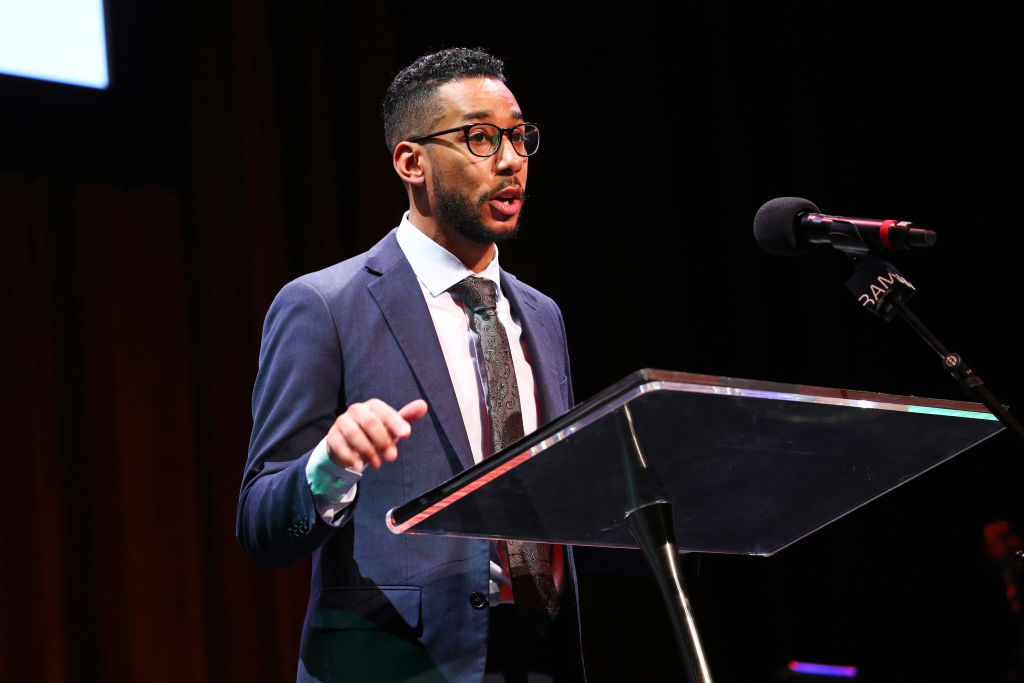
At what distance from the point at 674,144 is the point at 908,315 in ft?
10.8

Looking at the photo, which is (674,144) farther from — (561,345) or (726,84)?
(561,345)

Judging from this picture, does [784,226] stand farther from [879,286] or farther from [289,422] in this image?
[289,422]

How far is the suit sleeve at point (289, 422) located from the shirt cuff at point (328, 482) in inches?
0.7

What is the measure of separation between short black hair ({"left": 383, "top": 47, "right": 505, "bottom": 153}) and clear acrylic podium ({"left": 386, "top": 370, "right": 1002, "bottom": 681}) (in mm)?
1072

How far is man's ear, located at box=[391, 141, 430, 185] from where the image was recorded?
214cm

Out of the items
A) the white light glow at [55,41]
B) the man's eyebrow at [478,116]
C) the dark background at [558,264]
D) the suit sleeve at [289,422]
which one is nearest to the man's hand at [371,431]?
the suit sleeve at [289,422]

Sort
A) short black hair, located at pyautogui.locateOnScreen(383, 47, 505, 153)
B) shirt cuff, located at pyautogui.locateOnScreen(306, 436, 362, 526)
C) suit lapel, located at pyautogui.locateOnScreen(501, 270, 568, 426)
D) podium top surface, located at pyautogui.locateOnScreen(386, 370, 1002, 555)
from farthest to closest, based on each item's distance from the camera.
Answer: short black hair, located at pyautogui.locateOnScreen(383, 47, 505, 153) < suit lapel, located at pyautogui.locateOnScreen(501, 270, 568, 426) < shirt cuff, located at pyautogui.locateOnScreen(306, 436, 362, 526) < podium top surface, located at pyautogui.locateOnScreen(386, 370, 1002, 555)

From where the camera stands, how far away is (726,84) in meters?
4.55

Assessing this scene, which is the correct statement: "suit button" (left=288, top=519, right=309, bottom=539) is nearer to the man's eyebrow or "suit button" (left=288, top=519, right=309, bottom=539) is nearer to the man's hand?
the man's hand

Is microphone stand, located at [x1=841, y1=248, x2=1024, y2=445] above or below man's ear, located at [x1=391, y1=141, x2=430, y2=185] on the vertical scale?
below

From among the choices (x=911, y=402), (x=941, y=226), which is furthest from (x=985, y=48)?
(x=911, y=402)

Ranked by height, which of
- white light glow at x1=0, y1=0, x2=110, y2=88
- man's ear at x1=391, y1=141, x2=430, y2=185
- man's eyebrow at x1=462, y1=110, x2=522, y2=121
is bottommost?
man's ear at x1=391, y1=141, x2=430, y2=185

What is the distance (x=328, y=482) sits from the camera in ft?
4.58

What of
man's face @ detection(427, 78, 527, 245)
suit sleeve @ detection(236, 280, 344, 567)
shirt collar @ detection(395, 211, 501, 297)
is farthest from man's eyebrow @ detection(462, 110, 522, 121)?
suit sleeve @ detection(236, 280, 344, 567)
